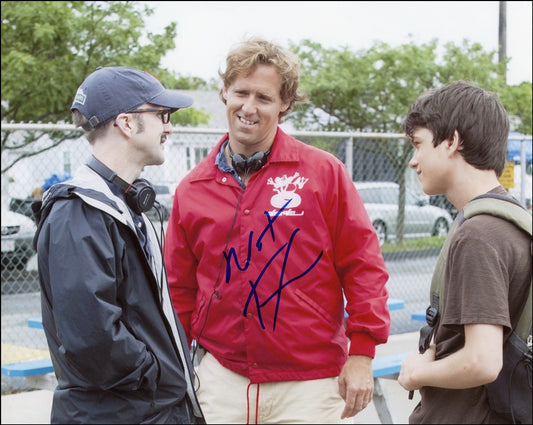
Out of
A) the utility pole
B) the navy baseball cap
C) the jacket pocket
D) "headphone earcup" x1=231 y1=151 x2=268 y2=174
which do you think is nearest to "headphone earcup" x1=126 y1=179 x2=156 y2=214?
the navy baseball cap

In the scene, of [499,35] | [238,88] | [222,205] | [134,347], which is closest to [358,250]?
[222,205]

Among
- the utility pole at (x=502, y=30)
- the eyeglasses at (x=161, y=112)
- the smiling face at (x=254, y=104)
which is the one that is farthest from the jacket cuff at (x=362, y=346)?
the utility pole at (x=502, y=30)

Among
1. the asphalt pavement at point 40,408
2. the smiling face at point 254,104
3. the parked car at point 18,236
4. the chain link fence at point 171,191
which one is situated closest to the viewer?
the smiling face at point 254,104

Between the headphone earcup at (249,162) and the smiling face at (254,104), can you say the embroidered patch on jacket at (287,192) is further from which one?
the smiling face at (254,104)

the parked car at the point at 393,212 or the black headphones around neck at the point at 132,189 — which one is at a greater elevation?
the black headphones around neck at the point at 132,189

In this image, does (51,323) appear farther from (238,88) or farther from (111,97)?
(238,88)

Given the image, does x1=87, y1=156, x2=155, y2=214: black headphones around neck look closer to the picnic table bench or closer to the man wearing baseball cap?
the man wearing baseball cap

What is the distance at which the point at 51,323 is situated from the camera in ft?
8.29

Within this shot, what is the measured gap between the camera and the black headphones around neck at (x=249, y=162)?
10.7ft

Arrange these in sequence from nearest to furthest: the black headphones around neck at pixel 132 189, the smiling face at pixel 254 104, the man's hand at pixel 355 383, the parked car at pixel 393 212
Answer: the black headphones around neck at pixel 132 189 → the man's hand at pixel 355 383 → the smiling face at pixel 254 104 → the parked car at pixel 393 212

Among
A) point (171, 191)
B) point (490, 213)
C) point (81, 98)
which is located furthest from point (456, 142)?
point (171, 191)

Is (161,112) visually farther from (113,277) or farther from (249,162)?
(113,277)

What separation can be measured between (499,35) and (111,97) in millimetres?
22370

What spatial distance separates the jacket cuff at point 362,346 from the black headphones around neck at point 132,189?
43.0 inches
